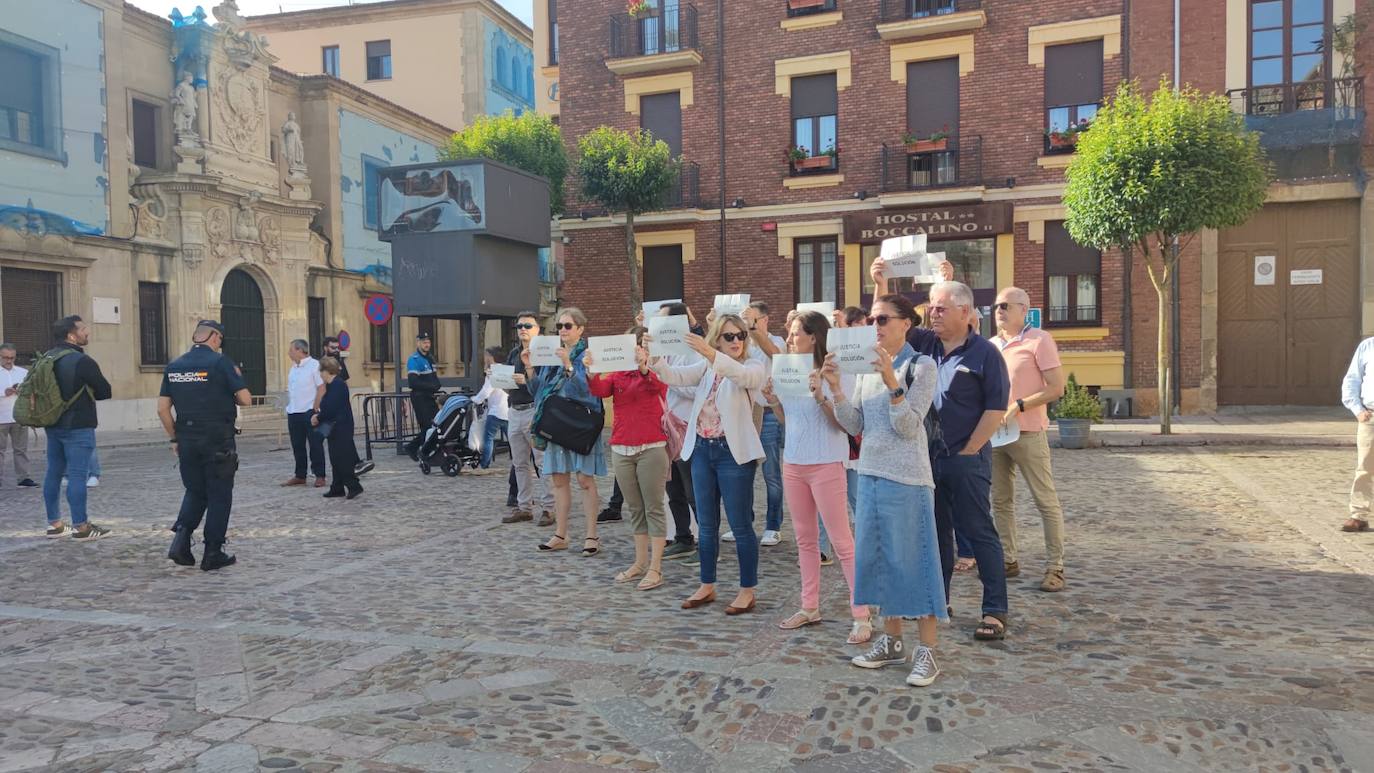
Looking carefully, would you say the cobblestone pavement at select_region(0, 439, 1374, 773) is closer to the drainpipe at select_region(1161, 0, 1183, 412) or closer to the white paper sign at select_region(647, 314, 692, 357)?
the white paper sign at select_region(647, 314, 692, 357)

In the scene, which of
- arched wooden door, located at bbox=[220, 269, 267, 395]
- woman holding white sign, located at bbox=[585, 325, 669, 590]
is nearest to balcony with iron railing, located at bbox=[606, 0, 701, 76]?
arched wooden door, located at bbox=[220, 269, 267, 395]

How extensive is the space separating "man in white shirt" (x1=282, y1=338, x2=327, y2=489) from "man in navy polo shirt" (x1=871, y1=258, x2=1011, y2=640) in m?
9.23

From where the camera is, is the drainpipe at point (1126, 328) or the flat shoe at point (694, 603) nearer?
the flat shoe at point (694, 603)

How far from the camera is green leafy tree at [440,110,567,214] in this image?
26.8m

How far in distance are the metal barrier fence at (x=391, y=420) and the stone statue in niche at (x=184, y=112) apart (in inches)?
406

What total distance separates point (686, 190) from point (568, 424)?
56.2 ft

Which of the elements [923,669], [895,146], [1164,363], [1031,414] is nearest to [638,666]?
[923,669]

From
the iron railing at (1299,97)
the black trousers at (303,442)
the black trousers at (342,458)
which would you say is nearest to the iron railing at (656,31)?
the iron railing at (1299,97)

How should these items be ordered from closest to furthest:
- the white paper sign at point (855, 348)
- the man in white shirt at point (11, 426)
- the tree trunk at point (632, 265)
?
1. the white paper sign at point (855, 348)
2. the man in white shirt at point (11, 426)
3. the tree trunk at point (632, 265)

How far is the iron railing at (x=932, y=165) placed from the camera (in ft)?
69.5

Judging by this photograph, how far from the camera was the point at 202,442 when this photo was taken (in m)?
7.38

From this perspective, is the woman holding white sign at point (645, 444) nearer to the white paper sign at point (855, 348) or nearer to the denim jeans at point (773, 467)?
the denim jeans at point (773, 467)

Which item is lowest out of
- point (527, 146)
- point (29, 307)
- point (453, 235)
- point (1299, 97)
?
point (29, 307)

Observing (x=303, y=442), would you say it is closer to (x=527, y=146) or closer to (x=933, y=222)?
(x=933, y=222)
